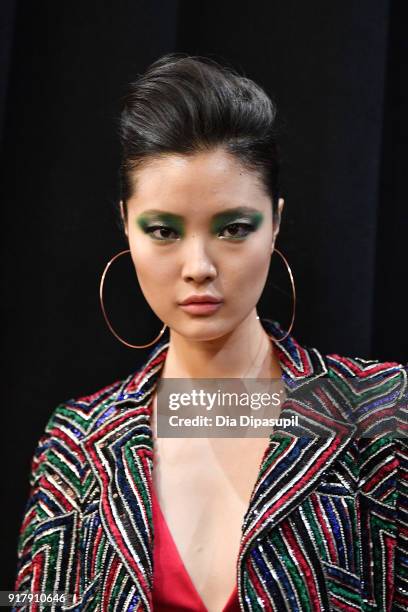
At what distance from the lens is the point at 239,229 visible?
48.3 inches

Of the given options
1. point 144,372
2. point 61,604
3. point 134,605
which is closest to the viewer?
point 134,605

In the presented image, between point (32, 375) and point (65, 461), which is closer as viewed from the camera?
point (65, 461)

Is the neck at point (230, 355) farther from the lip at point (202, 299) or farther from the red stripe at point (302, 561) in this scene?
the red stripe at point (302, 561)

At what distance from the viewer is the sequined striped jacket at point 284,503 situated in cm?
118

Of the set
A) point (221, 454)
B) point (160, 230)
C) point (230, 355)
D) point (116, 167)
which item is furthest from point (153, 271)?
point (116, 167)

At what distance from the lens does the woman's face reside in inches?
47.2

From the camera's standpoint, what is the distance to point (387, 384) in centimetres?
131

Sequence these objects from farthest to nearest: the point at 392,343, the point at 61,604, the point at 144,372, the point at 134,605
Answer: the point at 392,343
the point at 144,372
the point at 61,604
the point at 134,605

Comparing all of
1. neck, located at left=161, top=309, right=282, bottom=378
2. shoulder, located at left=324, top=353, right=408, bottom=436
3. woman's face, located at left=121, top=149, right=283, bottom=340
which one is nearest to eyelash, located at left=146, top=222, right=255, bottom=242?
woman's face, located at left=121, top=149, right=283, bottom=340

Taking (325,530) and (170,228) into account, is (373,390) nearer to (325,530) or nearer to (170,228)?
(325,530)

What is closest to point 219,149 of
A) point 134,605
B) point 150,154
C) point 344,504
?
point 150,154

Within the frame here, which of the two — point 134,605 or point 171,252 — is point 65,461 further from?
point 171,252

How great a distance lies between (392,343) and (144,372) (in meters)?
0.44

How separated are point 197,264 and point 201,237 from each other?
0.13 ft
